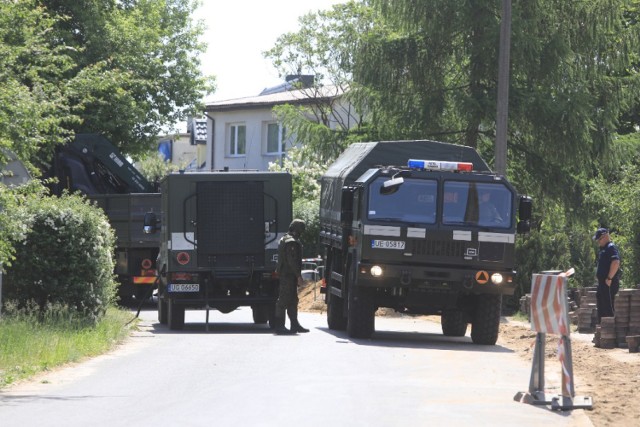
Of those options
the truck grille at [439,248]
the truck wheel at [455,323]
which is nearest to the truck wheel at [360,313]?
the truck grille at [439,248]

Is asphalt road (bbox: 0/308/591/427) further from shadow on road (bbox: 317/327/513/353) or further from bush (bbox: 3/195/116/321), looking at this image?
bush (bbox: 3/195/116/321)

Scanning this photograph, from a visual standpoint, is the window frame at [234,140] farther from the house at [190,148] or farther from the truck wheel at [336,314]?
the truck wheel at [336,314]

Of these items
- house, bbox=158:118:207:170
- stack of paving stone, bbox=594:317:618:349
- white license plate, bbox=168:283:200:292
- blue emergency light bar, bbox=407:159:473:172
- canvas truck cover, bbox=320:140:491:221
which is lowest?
stack of paving stone, bbox=594:317:618:349

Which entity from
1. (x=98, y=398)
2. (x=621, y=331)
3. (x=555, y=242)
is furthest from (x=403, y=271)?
(x=555, y=242)

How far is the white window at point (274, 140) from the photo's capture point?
61469 mm

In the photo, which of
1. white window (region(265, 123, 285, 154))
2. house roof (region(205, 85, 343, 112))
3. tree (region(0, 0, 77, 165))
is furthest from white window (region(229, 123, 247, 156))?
tree (region(0, 0, 77, 165))

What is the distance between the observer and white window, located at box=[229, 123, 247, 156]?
6425 centimetres

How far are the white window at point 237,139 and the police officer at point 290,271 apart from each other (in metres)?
42.8

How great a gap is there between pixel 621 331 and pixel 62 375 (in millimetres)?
8109

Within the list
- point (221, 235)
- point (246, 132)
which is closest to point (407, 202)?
point (221, 235)

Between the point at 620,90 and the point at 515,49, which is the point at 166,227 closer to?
the point at 515,49

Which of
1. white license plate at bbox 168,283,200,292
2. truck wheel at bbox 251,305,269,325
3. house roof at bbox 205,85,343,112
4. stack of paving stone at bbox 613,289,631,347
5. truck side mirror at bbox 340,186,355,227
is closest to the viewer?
stack of paving stone at bbox 613,289,631,347

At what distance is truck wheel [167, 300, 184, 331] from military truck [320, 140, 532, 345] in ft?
10.9

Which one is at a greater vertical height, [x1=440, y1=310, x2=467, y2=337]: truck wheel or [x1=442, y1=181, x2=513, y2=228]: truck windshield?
[x1=442, y1=181, x2=513, y2=228]: truck windshield
